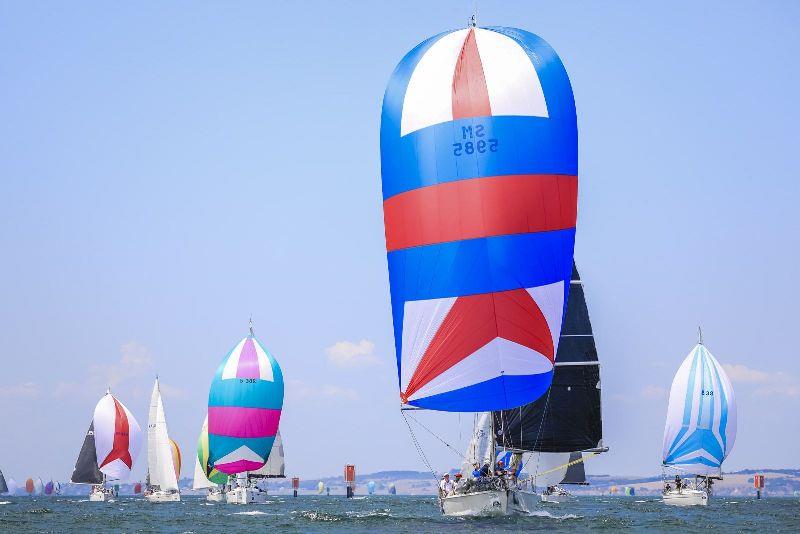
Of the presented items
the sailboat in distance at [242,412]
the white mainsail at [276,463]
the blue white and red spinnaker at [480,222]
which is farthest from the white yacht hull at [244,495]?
the blue white and red spinnaker at [480,222]

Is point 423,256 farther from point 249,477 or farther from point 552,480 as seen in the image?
point 249,477

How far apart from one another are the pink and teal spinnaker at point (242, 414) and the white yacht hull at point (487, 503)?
2809cm

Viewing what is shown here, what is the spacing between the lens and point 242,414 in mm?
60781

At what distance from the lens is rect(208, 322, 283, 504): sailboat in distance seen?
60.8 meters

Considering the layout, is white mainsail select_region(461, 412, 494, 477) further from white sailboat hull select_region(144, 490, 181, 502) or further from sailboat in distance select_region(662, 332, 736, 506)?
white sailboat hull select_region(144, 490, 181, 502)

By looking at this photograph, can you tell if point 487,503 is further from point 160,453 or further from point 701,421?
point 160,453

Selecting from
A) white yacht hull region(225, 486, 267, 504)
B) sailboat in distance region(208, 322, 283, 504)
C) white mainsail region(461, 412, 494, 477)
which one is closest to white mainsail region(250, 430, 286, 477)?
white yacht hull region(225, 486, 267, 504)

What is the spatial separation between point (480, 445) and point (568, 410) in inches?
224

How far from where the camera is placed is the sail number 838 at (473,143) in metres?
30.4

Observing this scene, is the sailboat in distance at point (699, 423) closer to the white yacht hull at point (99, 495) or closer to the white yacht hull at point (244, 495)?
the white yacht hull at point (244, 495)

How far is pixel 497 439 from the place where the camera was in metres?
37.0

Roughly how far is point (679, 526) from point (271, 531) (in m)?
15.2

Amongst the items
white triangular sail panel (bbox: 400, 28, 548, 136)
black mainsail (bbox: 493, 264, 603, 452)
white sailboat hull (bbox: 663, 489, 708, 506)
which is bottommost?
white sailboat hull (bbox: 663, 489, 708, 506)

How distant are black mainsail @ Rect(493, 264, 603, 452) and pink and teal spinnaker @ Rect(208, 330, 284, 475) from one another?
2374 centimetres
